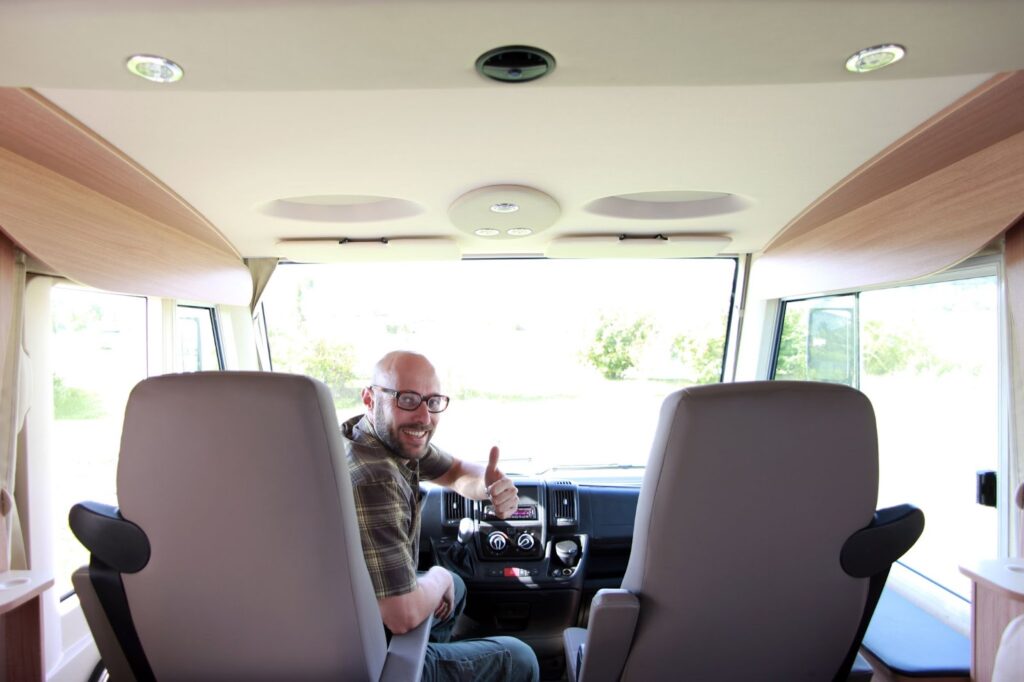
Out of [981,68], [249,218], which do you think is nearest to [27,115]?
[249,218]

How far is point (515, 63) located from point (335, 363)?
2.67 metres

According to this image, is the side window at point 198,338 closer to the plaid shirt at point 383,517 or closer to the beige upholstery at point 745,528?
the plaid shirt at point 383,517

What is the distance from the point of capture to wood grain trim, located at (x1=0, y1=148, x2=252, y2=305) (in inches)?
66.0

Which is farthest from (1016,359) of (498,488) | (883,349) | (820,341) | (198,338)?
(198,338)

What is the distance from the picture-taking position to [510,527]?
9.01 ft

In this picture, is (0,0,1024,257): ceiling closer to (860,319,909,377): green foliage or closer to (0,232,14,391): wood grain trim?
(0,232,14,391): wood grain trim

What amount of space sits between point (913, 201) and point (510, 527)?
1.98 m

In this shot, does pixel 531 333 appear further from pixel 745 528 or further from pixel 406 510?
pixel 745 528

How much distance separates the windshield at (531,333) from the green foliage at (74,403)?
4.05ft

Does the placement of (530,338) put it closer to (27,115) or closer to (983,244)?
(983,244)

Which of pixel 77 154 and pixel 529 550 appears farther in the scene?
pixel 529 550

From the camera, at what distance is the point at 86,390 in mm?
2336

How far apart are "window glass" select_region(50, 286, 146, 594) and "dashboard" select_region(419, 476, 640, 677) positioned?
51.4 inches

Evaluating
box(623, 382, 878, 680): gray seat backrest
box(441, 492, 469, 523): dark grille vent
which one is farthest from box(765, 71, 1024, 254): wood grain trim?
box(441, 492, 469, 523): dark grille vent
